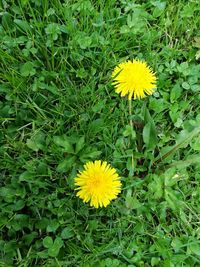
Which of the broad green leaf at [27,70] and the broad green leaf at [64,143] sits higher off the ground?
the broad green leaf at [27,70]

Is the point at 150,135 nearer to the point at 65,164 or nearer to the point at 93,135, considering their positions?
the point at 93,135

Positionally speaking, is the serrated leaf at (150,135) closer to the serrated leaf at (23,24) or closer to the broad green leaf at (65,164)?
the broad green leaf at (65,164)

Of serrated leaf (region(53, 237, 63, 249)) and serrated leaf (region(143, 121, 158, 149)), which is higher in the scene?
serrated leaf (region(143, 121, 158, 149))

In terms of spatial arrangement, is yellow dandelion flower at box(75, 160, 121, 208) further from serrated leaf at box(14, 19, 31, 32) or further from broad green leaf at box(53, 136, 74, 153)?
serrated leaf at box(14, 19, 31, 32)

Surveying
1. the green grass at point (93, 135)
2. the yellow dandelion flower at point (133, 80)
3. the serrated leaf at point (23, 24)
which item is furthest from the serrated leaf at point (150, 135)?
the serrated leaf at point (23, 24)

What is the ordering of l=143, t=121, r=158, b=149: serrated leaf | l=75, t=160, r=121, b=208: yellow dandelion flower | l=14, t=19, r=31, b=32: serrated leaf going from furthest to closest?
1. l=14, t=19, r=31, b=32: serrated leaf
2. l=143, t=121, r=158, b=149: serrated leaf
3. l=75, t=160, r=121, b=208: yellow dandelion flower

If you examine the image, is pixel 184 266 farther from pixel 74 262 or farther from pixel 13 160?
pixel 13 160

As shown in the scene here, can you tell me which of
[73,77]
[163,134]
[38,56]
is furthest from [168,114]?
[38,56]

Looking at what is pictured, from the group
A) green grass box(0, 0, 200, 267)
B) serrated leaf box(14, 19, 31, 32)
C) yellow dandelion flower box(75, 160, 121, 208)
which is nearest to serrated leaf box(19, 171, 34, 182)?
green grass box(0, 0, 200, 267)
